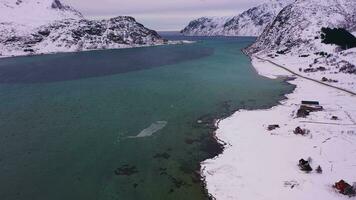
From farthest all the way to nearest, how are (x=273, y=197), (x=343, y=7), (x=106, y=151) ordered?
(x=343, y=7) < (x=106, y=151) < (x=273, y=197)

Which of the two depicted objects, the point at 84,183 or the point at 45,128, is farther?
the point at 45,128

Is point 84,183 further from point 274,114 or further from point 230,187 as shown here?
point 274,114

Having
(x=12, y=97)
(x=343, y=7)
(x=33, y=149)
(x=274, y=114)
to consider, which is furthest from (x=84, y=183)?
(x=343, y=7)

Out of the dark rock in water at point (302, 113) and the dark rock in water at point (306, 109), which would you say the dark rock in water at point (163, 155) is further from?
the dark rock in water at point (306, 109)

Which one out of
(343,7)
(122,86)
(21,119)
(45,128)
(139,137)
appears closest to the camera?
(139,137)

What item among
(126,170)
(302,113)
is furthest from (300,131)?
(126,170)

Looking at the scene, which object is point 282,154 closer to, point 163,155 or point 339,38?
point 163,155

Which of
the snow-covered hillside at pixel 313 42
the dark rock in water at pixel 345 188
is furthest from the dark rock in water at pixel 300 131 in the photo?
the snow-covered hillside at pixel 313 42

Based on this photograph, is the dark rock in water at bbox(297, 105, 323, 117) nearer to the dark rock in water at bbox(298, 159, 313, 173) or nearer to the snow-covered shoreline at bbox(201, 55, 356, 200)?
the snow-covered shoreline at bbox(201, 55, 356, 200)
